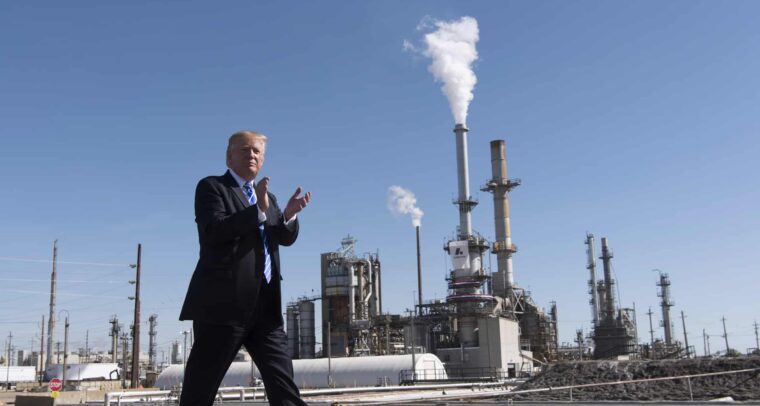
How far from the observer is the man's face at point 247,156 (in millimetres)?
3582

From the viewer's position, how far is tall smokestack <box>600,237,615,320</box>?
8719 centimetres

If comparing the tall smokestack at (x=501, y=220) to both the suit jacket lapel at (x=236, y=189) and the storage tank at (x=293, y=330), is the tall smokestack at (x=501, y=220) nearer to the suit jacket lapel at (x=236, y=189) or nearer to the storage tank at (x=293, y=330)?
the storage tank at (x=293, y=330)

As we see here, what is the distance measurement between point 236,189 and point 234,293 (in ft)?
2.03

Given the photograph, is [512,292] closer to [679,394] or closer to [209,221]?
[679,394]

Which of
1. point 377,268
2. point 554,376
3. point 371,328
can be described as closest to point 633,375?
point 554,376

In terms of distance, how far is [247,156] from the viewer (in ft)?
11.8

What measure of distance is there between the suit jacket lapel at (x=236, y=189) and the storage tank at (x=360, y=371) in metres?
39.0

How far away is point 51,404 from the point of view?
10.5 meters

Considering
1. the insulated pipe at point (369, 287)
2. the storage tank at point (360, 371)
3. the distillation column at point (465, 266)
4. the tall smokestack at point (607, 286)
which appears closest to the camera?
the storage tank at point (360, 371)

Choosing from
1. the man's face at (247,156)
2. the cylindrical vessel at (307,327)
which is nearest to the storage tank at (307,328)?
the cylindrical vessel at (307,327)

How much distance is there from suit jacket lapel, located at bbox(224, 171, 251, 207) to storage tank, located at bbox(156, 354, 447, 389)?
128 feet

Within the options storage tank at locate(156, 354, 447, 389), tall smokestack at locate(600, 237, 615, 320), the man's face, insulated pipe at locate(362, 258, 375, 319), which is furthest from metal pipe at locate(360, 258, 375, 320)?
the man's face

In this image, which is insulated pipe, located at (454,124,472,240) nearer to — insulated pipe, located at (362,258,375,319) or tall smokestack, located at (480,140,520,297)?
tall smokestack, located at (480,140,520,297)

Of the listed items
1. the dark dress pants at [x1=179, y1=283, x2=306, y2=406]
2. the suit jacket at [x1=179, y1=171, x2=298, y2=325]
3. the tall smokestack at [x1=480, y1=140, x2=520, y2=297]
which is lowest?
the dark dress pants at [x1=179, y1=283, x2=306, y2=406]
